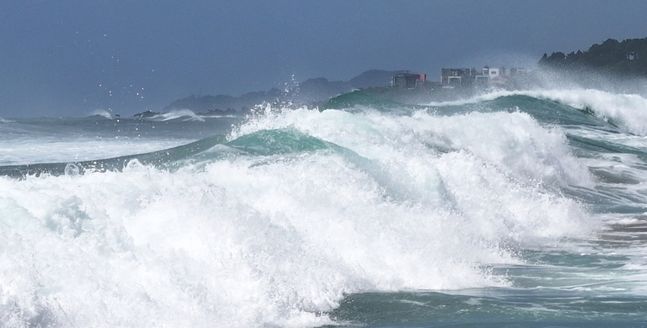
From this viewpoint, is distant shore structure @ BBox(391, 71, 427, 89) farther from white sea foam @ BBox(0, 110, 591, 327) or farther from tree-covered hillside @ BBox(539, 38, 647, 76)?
white sea foam @ BBox(0, 110, 591, 327)

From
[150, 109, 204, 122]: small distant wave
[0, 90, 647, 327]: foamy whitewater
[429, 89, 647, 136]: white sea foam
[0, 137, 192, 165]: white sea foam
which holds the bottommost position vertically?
[150, 109, 204, 122]: small distant wave

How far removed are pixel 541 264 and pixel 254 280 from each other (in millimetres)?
4713

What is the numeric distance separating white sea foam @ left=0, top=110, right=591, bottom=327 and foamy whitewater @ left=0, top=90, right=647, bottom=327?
0.02 m

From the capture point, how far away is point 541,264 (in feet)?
39.9

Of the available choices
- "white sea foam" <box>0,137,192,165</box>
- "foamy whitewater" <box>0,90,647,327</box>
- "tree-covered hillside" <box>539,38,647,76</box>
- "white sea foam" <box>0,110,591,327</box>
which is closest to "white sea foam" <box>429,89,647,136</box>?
"white sea foam" <box>0,137,192,165</box>

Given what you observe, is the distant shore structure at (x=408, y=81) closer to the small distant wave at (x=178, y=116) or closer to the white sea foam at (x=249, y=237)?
the small distant wave at (x=178, y=116)

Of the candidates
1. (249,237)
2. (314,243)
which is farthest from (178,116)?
(249,237)

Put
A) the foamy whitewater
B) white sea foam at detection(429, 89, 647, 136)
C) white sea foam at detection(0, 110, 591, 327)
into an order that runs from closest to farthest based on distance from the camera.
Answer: white sea foam at detection(0, 110, 591, 327) → the foamy whitewater → white sea foam at detection(429, 89, 647, 136)

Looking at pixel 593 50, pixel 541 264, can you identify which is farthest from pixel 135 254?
pixel 593 50

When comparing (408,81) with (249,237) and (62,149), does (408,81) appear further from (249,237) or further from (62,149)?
(249,237)

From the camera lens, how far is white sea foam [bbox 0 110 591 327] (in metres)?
7.49

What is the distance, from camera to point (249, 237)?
30.9 ft

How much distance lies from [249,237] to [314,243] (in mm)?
1171

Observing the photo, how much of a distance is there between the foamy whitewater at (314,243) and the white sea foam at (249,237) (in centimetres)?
2
